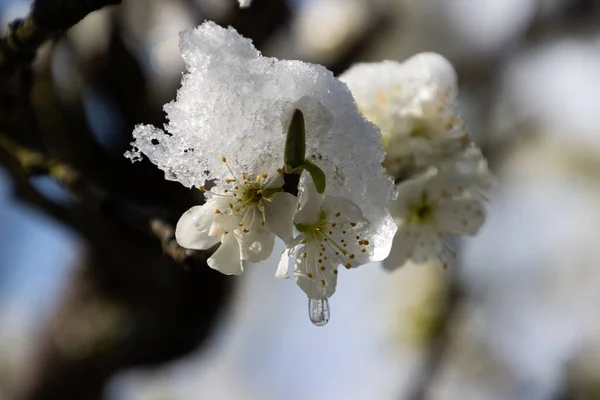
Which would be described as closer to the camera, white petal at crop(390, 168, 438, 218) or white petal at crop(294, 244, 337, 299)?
white petal at crop(294, 244, 337, 299)

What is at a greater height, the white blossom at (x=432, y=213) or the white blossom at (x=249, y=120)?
the white blossom at (x=432, y=213)

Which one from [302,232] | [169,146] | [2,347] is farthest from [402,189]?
[2,347]

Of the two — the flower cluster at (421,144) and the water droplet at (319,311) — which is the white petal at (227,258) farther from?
the flower cluster at (421,144)

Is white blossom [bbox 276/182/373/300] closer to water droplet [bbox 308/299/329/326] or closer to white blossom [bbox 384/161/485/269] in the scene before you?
water droplet [bbox 308/299/329/326]

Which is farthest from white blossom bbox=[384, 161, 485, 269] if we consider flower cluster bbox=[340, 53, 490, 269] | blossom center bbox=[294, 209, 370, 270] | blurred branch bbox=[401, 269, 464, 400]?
blurred branch bbox=[401, 269, 464, 400]

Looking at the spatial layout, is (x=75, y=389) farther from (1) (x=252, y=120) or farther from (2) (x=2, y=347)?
(2) (x=2, y=347)

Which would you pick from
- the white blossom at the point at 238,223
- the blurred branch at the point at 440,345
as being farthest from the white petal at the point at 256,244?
the blurred branch at the point at 440,345
